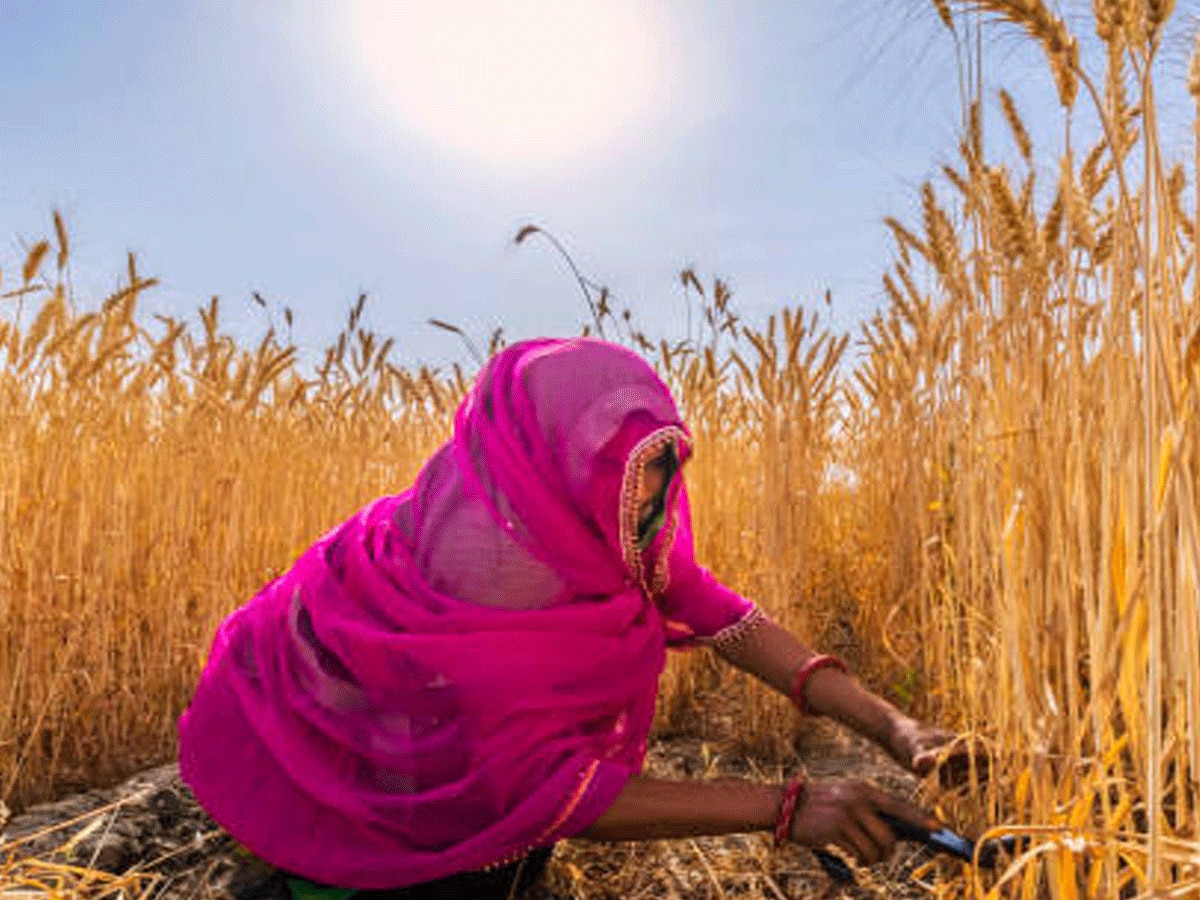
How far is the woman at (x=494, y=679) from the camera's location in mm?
1169

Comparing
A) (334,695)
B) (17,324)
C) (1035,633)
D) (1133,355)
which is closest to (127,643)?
(17,324)

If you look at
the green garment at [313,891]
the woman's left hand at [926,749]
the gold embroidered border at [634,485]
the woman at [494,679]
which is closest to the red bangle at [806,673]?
the woman at [494,679]

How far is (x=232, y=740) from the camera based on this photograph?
55.4 inches

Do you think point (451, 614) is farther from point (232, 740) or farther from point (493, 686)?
point (232, 740)

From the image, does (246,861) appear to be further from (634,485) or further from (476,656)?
(634,485)

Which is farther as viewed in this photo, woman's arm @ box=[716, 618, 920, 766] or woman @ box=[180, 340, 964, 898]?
woman's arm @ box=[716, 618, 920, 766]

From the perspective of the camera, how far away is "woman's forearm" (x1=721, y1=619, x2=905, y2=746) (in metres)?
1.30

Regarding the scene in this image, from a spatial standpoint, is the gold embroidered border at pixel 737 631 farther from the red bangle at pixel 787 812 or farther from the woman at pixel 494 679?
the red bangle at pixel 787 812

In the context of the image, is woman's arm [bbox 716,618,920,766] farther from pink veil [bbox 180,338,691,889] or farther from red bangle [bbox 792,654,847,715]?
pink veil [bbox 180,338,691,889]

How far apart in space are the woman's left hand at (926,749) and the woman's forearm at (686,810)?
0.22m

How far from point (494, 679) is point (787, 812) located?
14.4 inches

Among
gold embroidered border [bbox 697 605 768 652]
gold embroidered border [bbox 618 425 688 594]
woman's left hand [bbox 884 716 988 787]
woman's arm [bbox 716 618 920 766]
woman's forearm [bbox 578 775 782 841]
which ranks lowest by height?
woman's forearm [bbox 578 775 782 841]

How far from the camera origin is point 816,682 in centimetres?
142

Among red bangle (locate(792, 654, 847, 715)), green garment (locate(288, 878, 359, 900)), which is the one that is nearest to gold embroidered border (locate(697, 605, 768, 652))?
red bangle (locate(792, 654, 847, 715))
